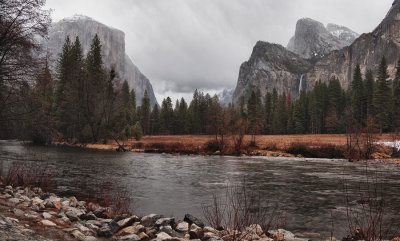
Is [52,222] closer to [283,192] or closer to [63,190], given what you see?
[63,190]

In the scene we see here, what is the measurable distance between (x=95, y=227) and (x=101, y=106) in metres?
57.5

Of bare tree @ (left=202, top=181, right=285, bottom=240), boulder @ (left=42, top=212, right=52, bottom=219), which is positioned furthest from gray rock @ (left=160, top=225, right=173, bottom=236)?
boulder @ (left=42, top=212, right=52, bottom=219)

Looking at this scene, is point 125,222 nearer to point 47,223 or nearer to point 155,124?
point 47,223

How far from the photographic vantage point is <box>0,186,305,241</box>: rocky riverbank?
28.8ft

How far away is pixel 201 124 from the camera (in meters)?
121

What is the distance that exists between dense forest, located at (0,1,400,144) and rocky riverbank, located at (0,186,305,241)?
8.54m

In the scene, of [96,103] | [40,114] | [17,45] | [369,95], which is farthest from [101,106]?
[369,95]

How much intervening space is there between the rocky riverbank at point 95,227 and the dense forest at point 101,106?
28.0 feet

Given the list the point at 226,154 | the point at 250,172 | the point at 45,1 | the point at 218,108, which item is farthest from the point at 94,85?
the point at 45,1

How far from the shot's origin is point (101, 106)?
6594cm

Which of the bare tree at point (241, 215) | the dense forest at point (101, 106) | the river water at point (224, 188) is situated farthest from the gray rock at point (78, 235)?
the dense forest at point (101, 106)

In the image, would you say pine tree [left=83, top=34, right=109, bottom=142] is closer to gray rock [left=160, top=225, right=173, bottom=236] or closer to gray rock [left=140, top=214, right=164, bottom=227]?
gray rock [left=140, top=214, right=164, bottom=227]

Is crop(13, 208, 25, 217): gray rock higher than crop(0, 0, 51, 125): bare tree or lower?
lower

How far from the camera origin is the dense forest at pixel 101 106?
19.1 metres
